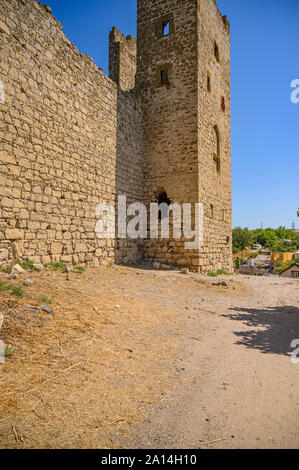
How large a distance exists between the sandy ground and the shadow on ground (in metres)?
0.02

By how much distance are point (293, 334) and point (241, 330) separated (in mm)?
846

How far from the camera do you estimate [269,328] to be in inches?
194

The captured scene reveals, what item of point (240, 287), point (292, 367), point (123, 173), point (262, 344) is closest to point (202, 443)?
point (292, 367)

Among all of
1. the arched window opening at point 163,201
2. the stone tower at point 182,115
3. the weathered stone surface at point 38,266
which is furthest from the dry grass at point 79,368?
the arched window opening at point 163,201

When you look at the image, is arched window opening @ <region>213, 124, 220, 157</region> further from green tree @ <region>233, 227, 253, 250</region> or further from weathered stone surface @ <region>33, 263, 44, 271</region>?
green tree @ <region>233, 227, 253, 250</region>

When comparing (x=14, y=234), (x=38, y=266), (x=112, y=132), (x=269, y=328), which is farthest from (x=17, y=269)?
(x=112, y=132)

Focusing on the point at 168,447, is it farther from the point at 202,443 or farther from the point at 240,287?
the point at 240,287

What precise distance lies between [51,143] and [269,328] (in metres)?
6.41

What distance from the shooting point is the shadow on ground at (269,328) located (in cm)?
402

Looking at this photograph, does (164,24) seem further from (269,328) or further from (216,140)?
(269,328)

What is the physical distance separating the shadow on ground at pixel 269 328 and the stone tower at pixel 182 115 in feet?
13.2

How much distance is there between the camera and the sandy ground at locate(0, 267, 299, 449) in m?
2.03

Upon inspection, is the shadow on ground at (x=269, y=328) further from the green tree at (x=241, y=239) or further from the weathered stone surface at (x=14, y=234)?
the green tree at (x=241, y=239)

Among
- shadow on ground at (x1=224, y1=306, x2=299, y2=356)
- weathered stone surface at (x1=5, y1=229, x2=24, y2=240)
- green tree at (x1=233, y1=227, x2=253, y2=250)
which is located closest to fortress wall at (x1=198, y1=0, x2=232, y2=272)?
shadow on ground at (x1=224, y1=306, x2=299, y2=356)
